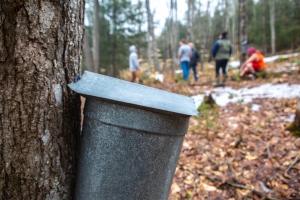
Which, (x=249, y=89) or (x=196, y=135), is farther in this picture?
(x=249, y=89)

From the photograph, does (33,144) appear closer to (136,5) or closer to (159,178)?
(159,178)

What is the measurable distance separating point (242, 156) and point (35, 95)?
2.73 metres

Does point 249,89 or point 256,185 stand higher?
point 249,89

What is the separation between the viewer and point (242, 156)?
9.45 ft

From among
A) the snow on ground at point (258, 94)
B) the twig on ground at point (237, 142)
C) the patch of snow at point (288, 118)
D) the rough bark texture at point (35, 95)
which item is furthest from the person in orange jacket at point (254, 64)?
the rough bark texture at point (35, 95)

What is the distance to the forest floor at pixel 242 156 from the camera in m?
2.32

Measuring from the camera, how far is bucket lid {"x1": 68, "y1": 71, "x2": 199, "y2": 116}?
90 centimetres

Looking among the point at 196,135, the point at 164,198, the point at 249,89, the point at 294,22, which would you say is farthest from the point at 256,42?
the point at 164,198

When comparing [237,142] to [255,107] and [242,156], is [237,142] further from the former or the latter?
[255,107]

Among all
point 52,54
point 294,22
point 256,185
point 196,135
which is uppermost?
point 294,22

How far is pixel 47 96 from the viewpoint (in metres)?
0.97

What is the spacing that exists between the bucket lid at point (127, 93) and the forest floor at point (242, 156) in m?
1.57

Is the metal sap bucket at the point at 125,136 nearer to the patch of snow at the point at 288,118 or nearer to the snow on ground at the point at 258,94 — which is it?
the patch of snow at the point at 288,118

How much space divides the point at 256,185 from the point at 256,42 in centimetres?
2253
